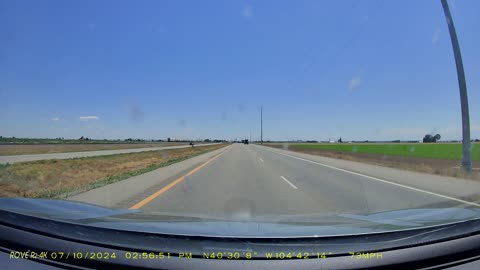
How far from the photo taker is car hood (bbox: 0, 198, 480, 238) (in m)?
3.21

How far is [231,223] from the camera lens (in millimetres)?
3768

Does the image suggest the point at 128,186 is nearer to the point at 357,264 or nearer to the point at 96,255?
the point at 96,255

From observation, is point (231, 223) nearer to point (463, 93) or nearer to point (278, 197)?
point (278, 197)

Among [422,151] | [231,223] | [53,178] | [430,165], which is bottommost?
[53,178]

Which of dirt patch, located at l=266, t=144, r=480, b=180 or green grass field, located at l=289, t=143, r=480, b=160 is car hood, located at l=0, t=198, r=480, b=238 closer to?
dirt patch, located at l=266, t=144, r=480, b=180

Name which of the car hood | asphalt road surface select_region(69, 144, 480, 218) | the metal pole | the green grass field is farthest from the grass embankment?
the green grass field

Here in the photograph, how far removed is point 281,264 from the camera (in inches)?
107

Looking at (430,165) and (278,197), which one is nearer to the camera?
(278,197)

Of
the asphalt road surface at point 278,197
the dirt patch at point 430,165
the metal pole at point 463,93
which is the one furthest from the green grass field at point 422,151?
the asphalt road surface at point 278,197

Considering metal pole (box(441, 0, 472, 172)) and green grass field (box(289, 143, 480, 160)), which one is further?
green grass field (box(289, 143, 480, 160))

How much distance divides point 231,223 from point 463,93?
19.1m

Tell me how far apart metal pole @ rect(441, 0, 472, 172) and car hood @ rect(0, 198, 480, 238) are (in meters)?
16.8

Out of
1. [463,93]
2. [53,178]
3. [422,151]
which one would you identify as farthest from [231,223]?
[422,151]

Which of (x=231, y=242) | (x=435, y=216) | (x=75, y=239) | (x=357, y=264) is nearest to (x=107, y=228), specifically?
(x=75, y=239)
